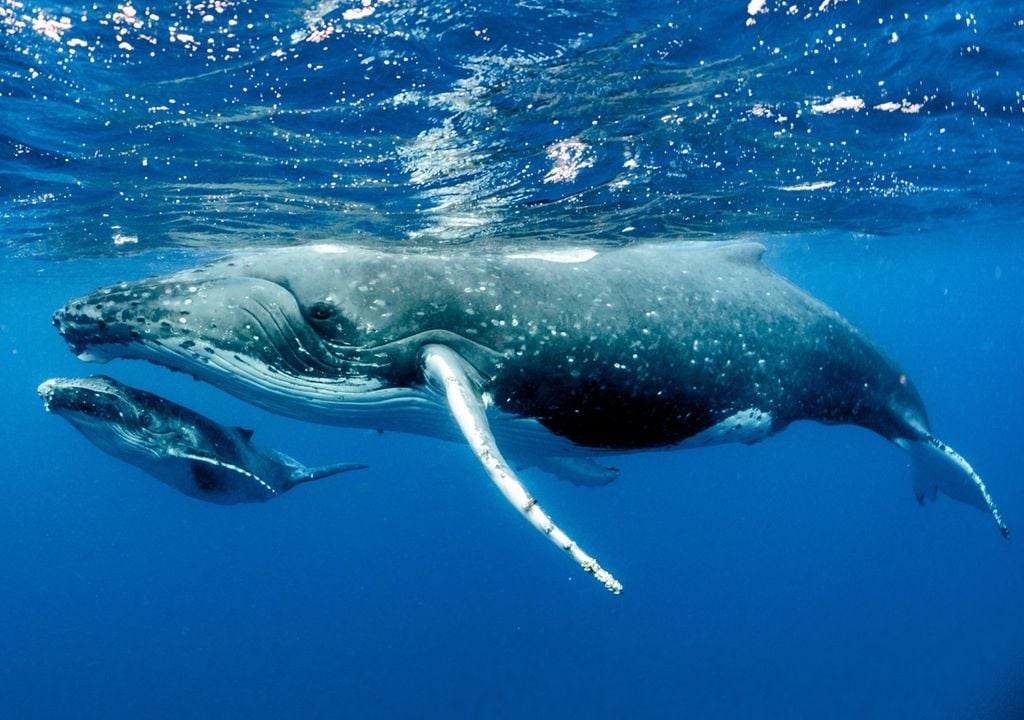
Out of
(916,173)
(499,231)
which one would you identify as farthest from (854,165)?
(499,231)

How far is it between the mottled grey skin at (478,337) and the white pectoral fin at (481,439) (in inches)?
7.2

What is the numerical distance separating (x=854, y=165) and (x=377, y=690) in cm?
2726

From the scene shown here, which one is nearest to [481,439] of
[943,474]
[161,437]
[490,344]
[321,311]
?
[490,344]

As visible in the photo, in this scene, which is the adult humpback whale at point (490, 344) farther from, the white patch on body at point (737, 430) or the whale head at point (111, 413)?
the whale head at point (111, 413)

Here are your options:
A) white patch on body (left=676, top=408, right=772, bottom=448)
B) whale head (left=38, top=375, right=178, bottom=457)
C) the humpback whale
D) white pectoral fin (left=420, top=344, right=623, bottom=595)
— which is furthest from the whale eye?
white patch on body (left=676, top=408, right=772, bottom=448)

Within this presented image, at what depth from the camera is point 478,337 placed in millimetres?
6027

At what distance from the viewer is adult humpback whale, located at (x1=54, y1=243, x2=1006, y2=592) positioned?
5258 millimetres

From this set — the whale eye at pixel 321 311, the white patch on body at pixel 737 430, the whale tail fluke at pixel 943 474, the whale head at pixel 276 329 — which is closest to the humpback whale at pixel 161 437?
the whale head at pixel 276 329

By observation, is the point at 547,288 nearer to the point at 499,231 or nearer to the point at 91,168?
the point at 91,168

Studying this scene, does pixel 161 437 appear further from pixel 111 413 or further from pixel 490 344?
pixel 490 344

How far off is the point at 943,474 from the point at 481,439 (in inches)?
342

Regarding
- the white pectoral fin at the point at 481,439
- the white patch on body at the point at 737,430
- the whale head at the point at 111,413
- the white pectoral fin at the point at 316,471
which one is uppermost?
the whale head at the point at 111,413

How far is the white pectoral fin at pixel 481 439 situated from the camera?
4.05 metres

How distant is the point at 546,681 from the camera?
29172 mm
